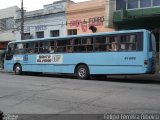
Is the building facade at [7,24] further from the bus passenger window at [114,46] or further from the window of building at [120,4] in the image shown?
the bus passenger window at [114,46]

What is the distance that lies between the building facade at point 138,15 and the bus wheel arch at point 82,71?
6.50m

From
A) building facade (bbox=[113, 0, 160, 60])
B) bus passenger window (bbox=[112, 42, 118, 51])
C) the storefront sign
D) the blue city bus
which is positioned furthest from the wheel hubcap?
the storefront sign

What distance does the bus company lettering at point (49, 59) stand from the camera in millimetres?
22234

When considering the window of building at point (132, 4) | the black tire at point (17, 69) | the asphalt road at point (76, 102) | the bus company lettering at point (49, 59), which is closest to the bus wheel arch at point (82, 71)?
the bus company lettering at point (49, 59)

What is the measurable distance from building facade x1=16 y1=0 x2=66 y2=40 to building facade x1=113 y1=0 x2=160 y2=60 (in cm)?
691

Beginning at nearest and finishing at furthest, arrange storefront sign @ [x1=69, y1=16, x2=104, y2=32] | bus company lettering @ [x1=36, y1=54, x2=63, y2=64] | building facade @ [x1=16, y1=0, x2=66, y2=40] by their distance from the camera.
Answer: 1. bus company lettering @ [x1=36, y1=54, x2=63, y2=64]
2. storefront sign @ [x1=69, y1=16, x2=104, y2=32]
3. building facade @ [x1=16, y1=0, x2=66, y2=40]

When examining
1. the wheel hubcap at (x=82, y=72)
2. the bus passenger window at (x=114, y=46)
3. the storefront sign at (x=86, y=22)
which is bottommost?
the wheel hubcap at (x=82, y=72)

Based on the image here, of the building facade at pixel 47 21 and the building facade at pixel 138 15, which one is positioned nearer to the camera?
the building facade at pixel 138 15

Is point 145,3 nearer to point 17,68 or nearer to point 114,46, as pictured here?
point 114,46

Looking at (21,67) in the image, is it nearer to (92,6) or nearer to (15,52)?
(15,52)

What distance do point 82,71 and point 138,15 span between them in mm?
6962

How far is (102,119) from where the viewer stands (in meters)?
8.62

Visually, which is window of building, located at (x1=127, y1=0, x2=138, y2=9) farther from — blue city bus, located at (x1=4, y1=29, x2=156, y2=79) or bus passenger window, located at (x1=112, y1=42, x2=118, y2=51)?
bus passenger window, located at (x1=112, y1=42, x2=118, y2=51)

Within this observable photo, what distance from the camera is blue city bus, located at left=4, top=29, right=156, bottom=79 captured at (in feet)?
59.6
